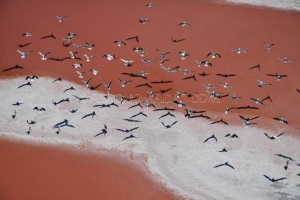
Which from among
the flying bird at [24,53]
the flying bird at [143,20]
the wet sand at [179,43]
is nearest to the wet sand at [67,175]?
the wet sand at [179,43]

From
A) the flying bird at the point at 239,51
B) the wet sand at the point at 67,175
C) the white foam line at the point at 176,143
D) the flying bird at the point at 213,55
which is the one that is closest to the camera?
the wet sand at the point at 67,175

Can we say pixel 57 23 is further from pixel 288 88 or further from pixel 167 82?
pixel 288 88

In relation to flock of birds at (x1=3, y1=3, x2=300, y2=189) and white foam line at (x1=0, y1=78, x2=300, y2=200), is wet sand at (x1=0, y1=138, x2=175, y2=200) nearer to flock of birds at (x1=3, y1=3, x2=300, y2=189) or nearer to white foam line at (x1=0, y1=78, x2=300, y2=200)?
white foam line at (x1=0, y1=78, x2=300, y2=200)

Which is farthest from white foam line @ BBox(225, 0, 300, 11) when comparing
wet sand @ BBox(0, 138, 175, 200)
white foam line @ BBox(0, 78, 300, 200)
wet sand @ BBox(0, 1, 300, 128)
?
wet sand @ BBox(0, 138, 175, 200)

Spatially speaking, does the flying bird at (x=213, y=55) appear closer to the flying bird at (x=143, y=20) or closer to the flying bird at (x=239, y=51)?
the flying bird at (x=239, y=51)

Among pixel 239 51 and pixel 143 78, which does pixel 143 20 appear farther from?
pixel 239 51

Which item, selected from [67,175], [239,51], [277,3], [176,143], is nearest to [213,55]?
[239,51]
